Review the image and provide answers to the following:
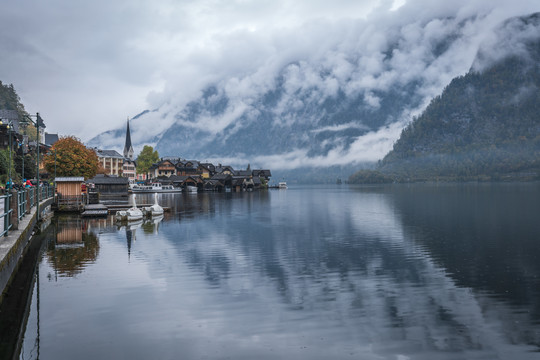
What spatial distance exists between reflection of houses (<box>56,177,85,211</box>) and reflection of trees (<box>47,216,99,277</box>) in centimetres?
1729

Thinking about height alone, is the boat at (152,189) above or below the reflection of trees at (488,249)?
above

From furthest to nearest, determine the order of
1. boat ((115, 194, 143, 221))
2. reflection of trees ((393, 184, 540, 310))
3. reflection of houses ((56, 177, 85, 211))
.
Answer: reflection of houses ((56, 177, 85, 211)) < boat ((115, 194, 143, 221)) < reflection of trees ((393, 184, 540, 310))

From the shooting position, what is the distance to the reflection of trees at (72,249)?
3108 cm

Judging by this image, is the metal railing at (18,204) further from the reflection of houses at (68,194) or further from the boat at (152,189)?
the boat at (152,189)

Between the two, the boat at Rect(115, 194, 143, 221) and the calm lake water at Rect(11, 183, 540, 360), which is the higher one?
the boat at Rect(115, 194, 143, 221)

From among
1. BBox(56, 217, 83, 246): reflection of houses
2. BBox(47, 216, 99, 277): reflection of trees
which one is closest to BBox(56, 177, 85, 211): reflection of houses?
BBox(56, 217, 83, 246): reflection of houses

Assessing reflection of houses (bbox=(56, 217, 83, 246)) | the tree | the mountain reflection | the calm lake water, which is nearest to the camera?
the calm lake water

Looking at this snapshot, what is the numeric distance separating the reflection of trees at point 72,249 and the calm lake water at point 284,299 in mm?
137

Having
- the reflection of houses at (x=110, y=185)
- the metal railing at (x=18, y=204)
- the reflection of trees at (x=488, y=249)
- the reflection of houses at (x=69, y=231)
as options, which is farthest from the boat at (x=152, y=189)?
the reflection of trees at (x=488, y=249)

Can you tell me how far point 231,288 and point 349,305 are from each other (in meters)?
7.39

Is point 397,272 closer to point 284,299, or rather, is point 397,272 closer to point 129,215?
point 284,299

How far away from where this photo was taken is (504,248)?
40.4 metres

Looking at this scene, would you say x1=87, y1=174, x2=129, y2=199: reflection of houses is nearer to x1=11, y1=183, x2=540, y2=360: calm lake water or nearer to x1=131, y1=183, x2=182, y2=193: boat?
x1=131, y1=183, x2=182, y2=193: boat

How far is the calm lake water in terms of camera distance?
57.3ft
